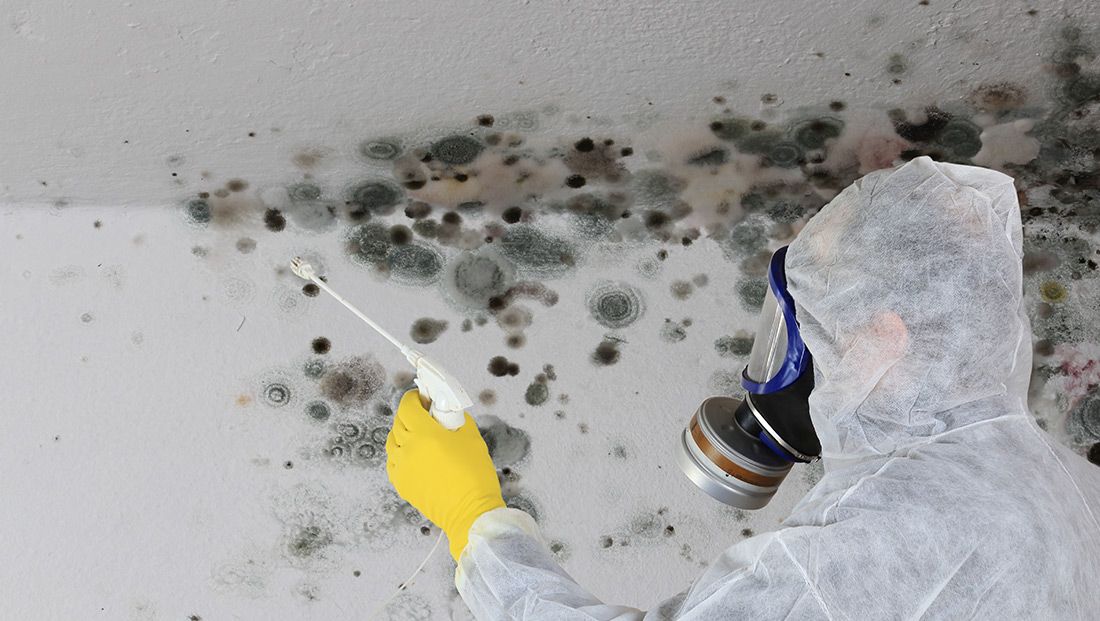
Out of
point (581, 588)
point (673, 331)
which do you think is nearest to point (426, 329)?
point (673, 331)

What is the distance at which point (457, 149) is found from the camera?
65.9 inches

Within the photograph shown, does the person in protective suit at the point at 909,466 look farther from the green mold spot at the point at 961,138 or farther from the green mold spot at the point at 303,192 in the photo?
the green mold spot at the point at 303,192

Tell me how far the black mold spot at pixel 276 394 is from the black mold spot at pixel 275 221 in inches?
11.1

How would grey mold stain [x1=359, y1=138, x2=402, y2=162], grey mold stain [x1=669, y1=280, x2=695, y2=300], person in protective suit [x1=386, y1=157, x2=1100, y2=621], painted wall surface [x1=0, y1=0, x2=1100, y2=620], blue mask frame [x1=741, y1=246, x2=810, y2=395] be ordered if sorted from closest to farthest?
person in protective suit [x1=386, y1=157, x2=1100, y2=621]
blue mask frame [x1=741, y1=246, x2=810, y2=395]
painted wall surface [x1=0, y1=0, x2=1100, y2=620]
grey mold stain [x1=359, y1=138, x2=402, y2=162]
grey mold stain [x1=669, y1=280, x2=695, y2=300]

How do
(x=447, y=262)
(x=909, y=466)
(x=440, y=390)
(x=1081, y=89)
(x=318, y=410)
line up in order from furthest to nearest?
1. (x=447, y=262)
2. (x=318, y=410)
3. (x=1081, y=89)
4. (x=440, y=390)
5. (x=909, y=466)

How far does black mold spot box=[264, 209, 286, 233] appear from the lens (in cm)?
176

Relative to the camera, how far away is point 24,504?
1.61m

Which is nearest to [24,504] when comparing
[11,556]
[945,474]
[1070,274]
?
[11,556]

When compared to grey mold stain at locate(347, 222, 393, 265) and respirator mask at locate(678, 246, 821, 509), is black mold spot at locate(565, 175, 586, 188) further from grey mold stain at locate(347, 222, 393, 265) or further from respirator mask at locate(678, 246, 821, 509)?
respirator mask at locate(678, 246, 821, 509)

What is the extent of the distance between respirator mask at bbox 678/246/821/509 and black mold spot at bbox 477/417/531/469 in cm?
41

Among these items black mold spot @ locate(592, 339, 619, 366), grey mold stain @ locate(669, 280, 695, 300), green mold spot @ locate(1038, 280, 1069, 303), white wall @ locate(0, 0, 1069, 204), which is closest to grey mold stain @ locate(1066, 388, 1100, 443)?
green mold spot @ locate(1038, 280, 1069, 303)

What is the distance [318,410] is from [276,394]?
79 millimetres

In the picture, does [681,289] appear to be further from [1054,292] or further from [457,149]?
[1054,292]

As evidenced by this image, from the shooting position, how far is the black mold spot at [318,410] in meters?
1.69
